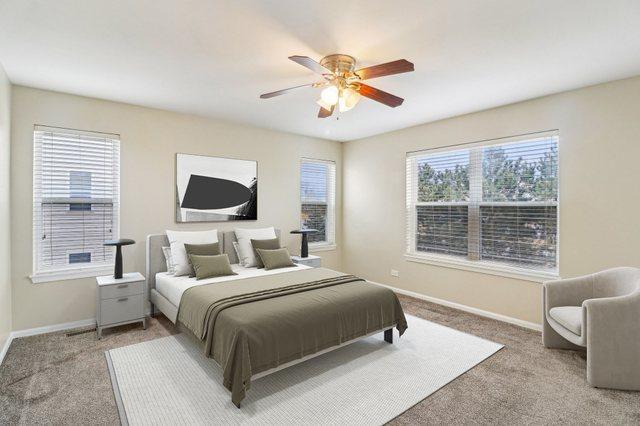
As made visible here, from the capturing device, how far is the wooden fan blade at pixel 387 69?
226 cm

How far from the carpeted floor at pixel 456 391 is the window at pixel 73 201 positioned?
0.84 meters

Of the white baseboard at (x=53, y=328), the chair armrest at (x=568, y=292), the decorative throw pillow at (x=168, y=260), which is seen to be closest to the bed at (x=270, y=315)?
the decorative throw pillow at (x=168, y=260)

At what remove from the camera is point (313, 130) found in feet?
17.6

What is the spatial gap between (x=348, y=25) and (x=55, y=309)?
4216 mm

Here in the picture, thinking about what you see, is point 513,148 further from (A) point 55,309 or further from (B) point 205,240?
(A) point 55,309

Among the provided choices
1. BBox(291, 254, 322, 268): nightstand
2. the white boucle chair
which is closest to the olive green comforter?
BBox(291, 254, 322, 268): nightstand

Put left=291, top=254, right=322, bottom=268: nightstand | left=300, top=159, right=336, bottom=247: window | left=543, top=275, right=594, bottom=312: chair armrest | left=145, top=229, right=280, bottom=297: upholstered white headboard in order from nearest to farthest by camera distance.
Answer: left=543, top=275, right=594, bottom=312: chair armrest, left=145, top=229, right=280, bottom=297: upholstered white headboard, left=291, top=254, right=322, bottom=268: nightstand, left=300, top=159, right=336, bottom=247: window

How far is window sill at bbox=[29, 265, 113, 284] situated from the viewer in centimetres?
358

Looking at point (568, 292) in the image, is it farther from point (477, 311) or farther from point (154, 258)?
point (154, 258)

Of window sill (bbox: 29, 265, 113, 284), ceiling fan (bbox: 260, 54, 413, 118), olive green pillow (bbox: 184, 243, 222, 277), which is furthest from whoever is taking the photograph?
olive green pillow (bbox: 184, 243, 222, 277)

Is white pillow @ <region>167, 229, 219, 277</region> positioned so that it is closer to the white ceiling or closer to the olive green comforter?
the olive green comforter

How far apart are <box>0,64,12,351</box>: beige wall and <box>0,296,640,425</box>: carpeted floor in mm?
346

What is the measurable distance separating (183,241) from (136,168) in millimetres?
1108

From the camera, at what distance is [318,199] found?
6055mm
